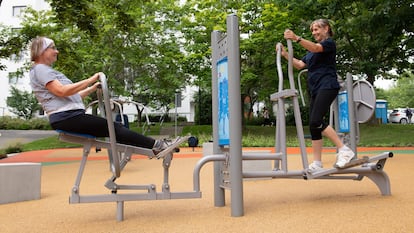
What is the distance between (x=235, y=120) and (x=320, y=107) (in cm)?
96

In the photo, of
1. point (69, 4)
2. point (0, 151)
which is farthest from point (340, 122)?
point (0, 151)

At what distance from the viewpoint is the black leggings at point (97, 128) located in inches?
118

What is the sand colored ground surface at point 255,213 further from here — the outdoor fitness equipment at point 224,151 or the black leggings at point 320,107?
the black leggings at point 320,107

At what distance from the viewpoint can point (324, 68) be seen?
3.89 meters

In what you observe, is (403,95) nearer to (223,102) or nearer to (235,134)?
(223,102)

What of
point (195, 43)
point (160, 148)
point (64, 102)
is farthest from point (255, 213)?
point (195, 43)

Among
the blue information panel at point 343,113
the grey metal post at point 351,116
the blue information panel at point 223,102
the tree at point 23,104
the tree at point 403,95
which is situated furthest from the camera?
the tree at point 403,95

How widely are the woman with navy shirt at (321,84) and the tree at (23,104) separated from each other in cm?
3590

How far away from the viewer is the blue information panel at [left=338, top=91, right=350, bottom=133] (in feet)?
14.3

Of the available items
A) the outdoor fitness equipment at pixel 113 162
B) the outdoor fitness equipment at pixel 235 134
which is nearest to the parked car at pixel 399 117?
the outdoor fitness equipment at pixel 235 134

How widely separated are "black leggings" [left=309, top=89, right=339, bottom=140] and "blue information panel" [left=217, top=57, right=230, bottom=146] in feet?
2.94

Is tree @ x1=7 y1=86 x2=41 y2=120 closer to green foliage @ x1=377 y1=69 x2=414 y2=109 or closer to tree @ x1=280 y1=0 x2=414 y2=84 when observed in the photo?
tree @ x1=280 y1=0 x2=414 y2=84

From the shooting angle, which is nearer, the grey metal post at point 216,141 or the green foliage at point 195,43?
the grey metal post at point 216,141

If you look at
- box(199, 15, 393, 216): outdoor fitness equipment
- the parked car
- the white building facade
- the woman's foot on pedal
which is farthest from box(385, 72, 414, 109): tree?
the woman's foot on pedal
